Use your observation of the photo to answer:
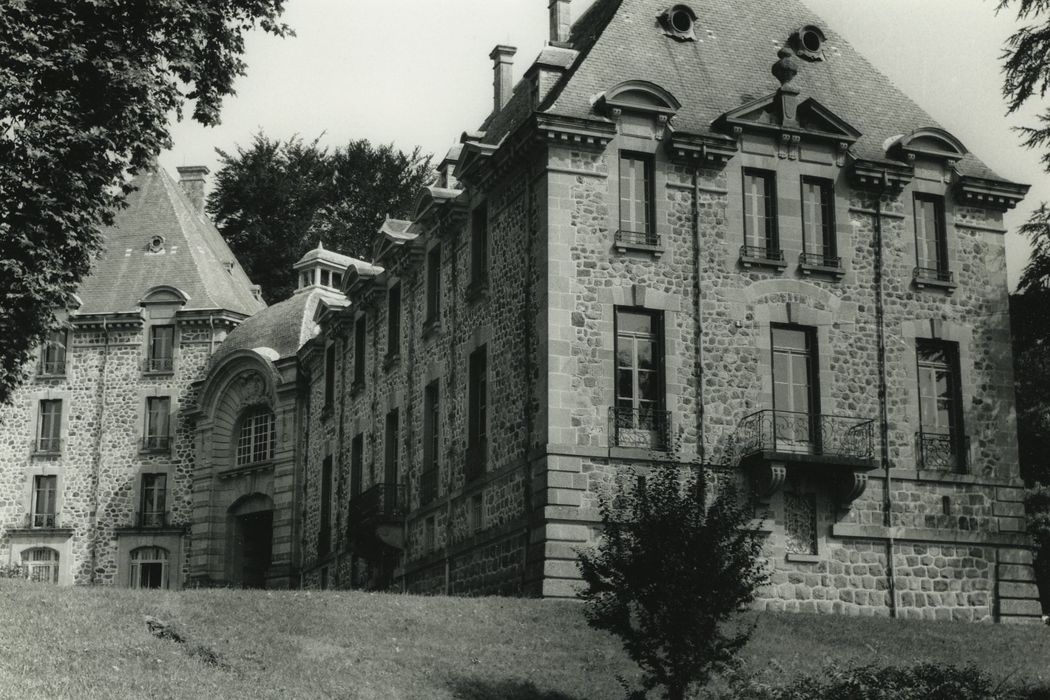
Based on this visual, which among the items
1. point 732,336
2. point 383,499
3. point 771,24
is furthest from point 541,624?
point 771,24

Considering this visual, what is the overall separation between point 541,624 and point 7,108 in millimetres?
10877

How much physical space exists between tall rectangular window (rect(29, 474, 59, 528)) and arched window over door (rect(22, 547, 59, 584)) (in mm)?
860

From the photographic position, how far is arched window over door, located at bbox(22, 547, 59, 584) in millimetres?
50469

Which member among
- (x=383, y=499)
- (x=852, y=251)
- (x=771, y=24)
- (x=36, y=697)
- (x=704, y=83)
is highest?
(x=771, y=24)

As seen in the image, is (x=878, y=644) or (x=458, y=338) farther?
(x=458, y=338)

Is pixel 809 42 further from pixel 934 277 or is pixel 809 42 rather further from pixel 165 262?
pixel 165 262

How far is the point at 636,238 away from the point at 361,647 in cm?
1037

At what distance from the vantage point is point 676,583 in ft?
62.3

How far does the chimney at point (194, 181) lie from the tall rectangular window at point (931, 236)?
35.0 m

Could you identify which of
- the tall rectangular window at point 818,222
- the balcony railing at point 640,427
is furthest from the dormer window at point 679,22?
the balcony railing at point 640,427

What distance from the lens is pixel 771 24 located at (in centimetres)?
3288

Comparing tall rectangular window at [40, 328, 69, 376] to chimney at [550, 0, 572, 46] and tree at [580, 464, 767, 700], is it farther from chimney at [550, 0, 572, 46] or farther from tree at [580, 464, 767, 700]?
tree at [580, 464, 767, 700]

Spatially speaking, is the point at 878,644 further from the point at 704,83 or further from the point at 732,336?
the point at 704,83

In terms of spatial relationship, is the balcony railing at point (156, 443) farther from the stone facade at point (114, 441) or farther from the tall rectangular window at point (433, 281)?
the tall rectangular window at point (433, 281)
